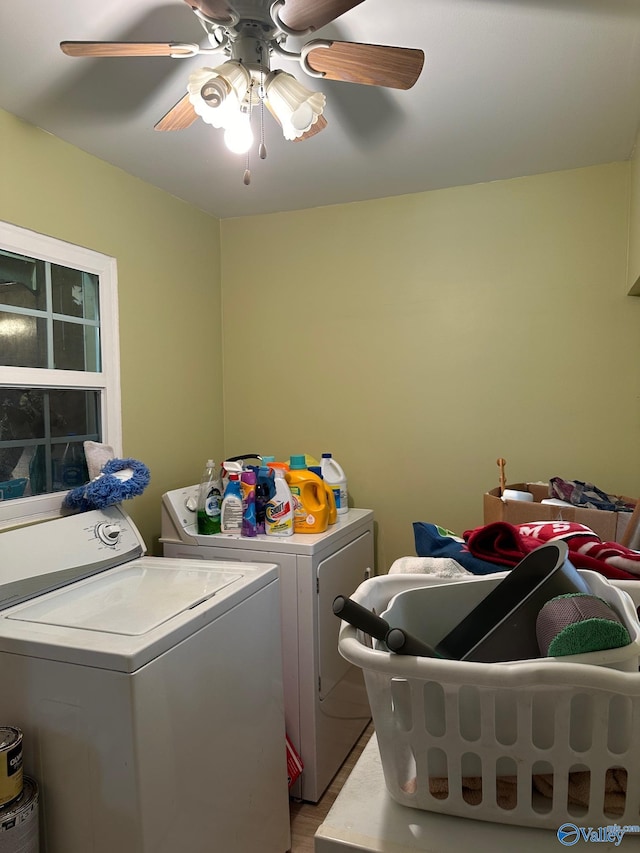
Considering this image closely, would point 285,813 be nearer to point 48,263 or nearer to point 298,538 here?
point 298,538

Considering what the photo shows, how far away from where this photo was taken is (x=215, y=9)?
120 cm

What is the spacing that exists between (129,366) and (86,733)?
152 centimetres

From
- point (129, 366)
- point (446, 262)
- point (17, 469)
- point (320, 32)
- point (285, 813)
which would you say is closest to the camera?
point (320, 32)

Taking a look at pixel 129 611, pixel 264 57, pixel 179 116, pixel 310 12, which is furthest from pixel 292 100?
pixel 129 611

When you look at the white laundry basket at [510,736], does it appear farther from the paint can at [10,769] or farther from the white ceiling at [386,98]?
the white ceiling at [386,98]

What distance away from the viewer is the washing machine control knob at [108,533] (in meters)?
1.94

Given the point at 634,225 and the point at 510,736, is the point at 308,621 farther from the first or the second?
the point at 634,225

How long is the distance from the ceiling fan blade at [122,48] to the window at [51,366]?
2.67 feet

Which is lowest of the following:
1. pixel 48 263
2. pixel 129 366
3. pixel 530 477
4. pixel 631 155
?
pixel 530 477

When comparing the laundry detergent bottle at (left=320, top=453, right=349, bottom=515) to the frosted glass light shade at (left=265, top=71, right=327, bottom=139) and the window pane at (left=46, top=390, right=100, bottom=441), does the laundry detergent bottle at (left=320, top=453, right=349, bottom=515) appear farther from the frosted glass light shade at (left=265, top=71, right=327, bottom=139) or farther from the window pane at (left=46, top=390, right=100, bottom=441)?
the frosted glass light shade at (left=265, top=71, right=327, bottom=139)

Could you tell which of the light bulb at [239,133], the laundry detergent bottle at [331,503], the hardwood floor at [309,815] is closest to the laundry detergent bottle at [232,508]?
the laundry detergent bottle at [331,503]

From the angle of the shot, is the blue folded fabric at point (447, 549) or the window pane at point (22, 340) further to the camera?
the window pane at point (22, 340)

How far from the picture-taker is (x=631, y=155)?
2252mm

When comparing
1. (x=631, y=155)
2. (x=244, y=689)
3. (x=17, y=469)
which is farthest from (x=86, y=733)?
(x=631, y=155)
